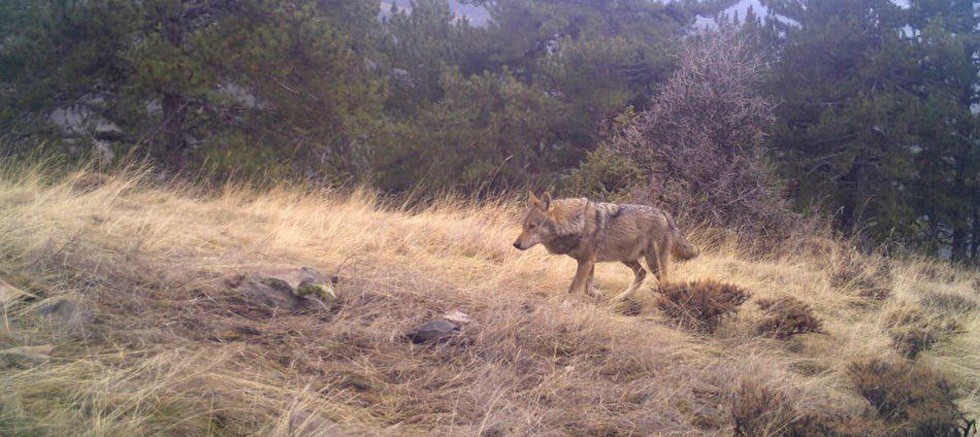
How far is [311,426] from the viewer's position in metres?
3.25

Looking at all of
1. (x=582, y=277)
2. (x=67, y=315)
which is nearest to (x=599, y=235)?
(x=582, y=277)

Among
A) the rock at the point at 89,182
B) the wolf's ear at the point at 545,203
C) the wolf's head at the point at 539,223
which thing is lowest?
the rock at the point at 89,182

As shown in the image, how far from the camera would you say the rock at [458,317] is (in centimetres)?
474

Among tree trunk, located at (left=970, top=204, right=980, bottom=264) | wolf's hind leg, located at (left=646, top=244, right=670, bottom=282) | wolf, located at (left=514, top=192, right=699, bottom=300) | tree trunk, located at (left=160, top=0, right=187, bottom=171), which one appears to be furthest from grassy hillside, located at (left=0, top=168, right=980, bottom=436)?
tree trunk, located at (left=970, top=204, right=980, bottom=264)

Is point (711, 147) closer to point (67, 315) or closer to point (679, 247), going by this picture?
point (679, 247)

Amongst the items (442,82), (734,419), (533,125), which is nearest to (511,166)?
(533,125)

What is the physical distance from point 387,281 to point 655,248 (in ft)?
9.42

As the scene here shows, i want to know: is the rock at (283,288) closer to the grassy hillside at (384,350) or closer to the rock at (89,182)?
the grassy hillside at (384,350)

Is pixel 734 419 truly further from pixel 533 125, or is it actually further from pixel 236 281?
pixel 533 125

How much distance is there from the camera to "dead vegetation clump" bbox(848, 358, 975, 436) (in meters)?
3.97

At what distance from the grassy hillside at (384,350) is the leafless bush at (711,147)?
510 cm

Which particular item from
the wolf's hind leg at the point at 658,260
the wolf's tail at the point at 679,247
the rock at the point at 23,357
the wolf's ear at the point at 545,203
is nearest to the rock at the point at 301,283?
the rock at the point at 23,357

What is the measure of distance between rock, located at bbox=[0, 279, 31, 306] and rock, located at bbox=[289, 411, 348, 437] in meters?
1.85

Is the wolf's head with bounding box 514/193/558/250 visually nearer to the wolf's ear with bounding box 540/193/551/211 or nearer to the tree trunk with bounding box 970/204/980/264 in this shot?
the wolf's ear with bounding box 540/193/551/211
